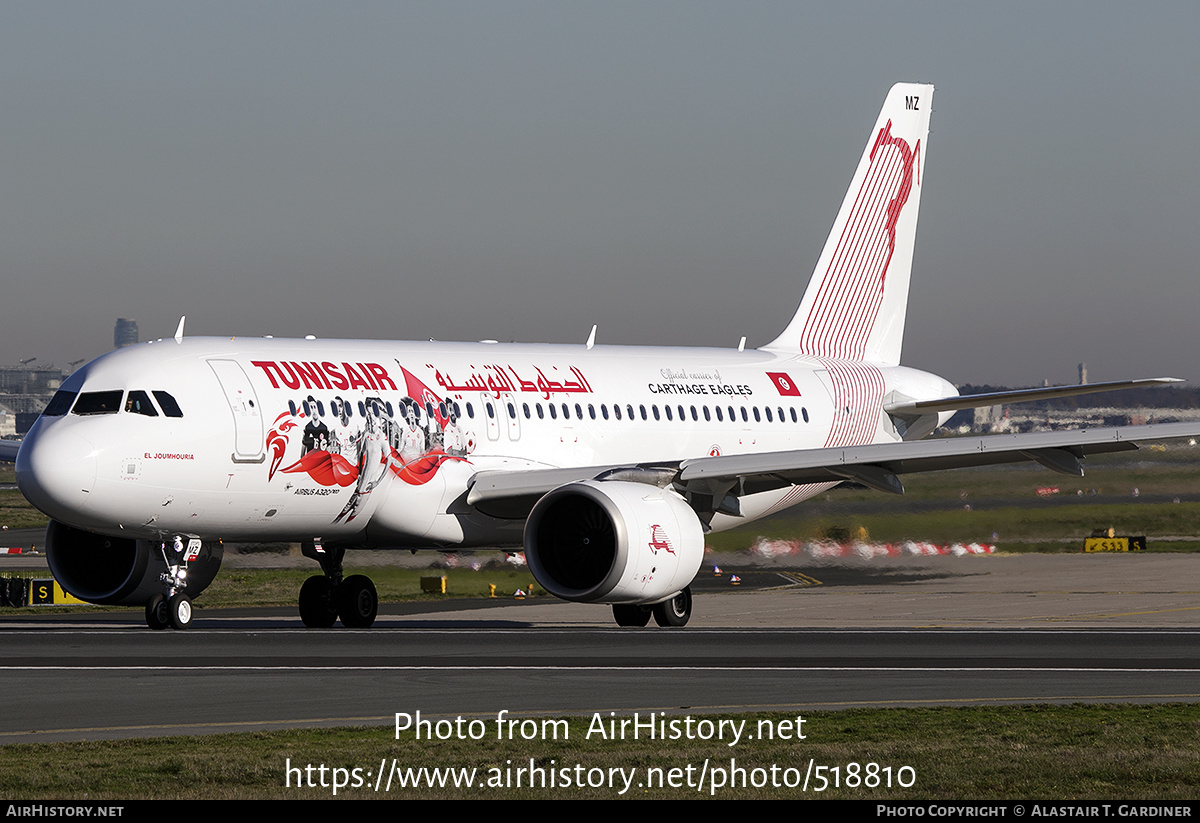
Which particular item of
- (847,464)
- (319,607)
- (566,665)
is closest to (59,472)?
(319,607)

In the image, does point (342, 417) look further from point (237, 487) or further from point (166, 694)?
point (166, 694)

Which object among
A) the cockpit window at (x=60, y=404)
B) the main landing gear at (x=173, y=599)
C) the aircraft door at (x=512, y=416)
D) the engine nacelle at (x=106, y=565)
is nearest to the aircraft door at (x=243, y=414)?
the main landing gear at (x=173, y=599)

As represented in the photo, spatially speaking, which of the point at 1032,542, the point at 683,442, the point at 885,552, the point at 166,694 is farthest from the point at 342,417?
the point at 1032,542

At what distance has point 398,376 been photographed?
3152 centimetres

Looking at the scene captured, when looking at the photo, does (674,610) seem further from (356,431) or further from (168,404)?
(168,404)

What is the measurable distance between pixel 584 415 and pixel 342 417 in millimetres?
5786

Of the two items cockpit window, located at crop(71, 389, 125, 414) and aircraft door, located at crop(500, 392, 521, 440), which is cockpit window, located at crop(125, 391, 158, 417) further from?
aircraft door, located at crop(500, 392, 521, 440)

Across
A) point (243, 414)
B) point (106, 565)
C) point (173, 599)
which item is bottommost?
point (173, 599)

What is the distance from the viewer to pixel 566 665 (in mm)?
22328

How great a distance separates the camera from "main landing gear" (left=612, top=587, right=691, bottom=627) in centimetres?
3161

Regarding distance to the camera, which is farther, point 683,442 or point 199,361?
point 683,442

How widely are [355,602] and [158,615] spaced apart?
4461 mm

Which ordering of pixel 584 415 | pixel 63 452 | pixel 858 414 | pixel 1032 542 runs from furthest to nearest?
pixel 1032 542 < pixel 858 414 < pixel 584 415 < pixel 63 452

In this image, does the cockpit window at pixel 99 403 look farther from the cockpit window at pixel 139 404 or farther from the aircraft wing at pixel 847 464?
the aircraft wing at pixel 847 464
